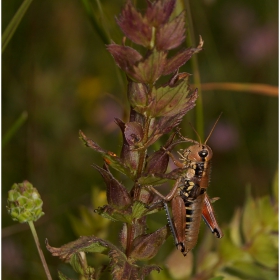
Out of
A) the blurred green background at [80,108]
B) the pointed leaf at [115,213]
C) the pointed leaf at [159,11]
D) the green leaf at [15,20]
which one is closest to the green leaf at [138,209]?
the pointed leaf at [115,213]

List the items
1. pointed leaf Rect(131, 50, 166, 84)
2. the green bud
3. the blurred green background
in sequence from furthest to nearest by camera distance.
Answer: the blurred green background
the green bud
pointed leaf Rect(131, 50, 166, 84)

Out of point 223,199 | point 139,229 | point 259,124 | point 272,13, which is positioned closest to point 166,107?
point 139,229

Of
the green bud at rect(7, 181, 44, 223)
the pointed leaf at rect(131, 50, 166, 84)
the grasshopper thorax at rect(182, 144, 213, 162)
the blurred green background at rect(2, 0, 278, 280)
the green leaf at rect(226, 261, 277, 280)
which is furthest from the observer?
the blurred green background at rect(2, 0, 278, 280)

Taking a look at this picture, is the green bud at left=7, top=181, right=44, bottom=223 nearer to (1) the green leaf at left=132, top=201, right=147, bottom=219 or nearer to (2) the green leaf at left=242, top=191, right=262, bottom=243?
(1) the green leaf at left=132, top=201, right=147, bottom=219

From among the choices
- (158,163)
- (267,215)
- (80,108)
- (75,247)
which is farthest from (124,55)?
(80,108)

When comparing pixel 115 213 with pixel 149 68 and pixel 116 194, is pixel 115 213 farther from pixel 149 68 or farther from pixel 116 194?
pixel 149 68

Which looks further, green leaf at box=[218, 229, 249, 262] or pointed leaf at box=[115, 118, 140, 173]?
green leaf at box=[218, 229, 249, 262]

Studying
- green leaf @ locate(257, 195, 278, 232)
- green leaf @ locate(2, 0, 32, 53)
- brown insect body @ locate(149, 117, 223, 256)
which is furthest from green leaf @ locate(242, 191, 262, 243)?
green leaf @ locate(2, 0, 32, 53)
